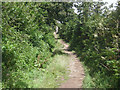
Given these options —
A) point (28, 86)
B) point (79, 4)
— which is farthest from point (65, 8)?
→ point (28, 86)

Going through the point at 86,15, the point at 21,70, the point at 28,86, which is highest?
the point at 86,15

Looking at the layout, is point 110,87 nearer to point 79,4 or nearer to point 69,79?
point 69,79

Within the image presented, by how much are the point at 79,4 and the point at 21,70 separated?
7.07m

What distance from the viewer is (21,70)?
14.7 ft

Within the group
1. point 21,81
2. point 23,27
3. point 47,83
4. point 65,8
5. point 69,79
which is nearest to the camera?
point 21,81

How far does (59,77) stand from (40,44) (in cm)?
163

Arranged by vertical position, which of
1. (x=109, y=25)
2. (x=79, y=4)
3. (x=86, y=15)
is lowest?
(x=109, y=25)

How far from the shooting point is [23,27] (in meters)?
5.03

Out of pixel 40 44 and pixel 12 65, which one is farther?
pixel 40 44

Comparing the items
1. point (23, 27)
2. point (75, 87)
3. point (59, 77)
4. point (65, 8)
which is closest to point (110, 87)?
point (75, 87)

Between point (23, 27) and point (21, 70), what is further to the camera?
point (23, 27)

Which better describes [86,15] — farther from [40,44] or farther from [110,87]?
[110,87]

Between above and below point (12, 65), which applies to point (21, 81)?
below

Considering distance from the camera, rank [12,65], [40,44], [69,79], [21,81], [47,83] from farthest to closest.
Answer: [40,44] → [69,79] → [47,83] → [21,81] → [12,65]
